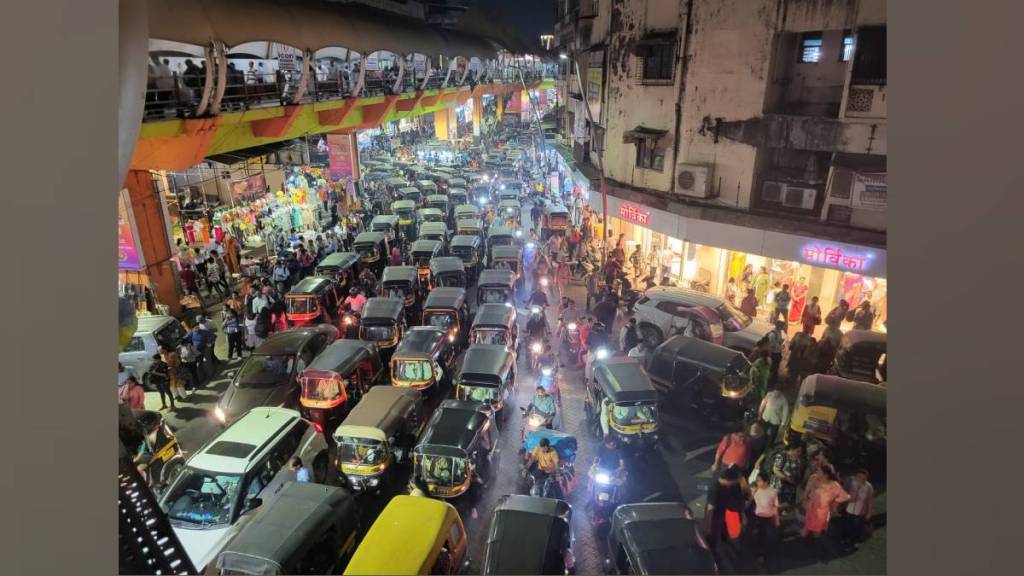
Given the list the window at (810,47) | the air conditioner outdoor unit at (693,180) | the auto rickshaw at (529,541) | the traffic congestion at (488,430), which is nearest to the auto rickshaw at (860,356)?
the traffic congestion at (488,430)

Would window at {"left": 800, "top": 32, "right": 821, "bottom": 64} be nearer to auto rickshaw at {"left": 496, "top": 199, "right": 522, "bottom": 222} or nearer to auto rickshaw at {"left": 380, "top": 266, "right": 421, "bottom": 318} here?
auto rickshaw at {"left": 380, "top": 266, "right": 421, "bottom": 318}

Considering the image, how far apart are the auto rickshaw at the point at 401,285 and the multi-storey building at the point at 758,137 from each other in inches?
284

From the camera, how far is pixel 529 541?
6.99 meters

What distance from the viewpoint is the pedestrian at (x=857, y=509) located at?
7.69m

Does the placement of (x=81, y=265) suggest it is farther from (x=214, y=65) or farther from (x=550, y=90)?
(x=550, y=90)

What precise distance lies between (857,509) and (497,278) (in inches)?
437

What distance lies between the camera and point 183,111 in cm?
1234

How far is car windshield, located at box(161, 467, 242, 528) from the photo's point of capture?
8086 mm

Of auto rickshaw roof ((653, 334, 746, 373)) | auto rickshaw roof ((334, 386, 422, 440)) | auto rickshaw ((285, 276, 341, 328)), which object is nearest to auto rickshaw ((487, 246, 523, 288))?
auto rickshaw ((285, 276, 341, 328))

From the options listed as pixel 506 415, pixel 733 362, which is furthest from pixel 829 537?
pixel 506 415

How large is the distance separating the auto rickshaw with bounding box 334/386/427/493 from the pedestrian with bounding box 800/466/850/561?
6.91 meters

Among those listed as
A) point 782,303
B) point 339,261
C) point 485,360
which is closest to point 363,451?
point 485,360

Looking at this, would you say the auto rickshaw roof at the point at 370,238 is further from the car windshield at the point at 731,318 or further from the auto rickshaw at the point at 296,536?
A: the auto rickshaw at the point at 296,536

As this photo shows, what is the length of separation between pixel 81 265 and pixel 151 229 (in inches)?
685
